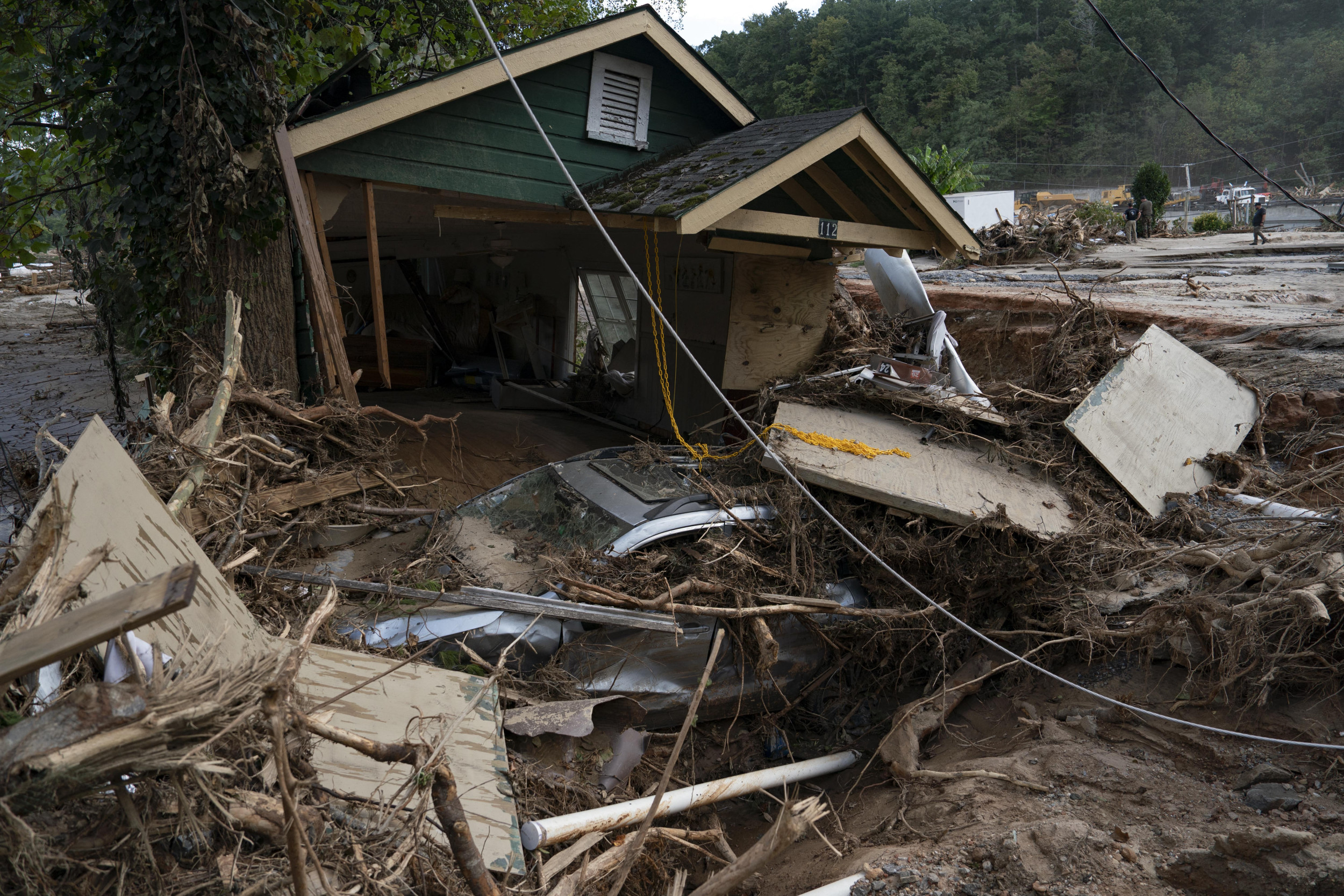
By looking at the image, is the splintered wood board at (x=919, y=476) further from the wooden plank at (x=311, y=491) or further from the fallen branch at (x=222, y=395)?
the fallen branch at (x=222, y=395)

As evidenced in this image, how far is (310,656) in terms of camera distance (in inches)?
145

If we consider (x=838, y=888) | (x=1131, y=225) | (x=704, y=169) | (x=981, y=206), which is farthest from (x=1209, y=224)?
(x=838, y=888)

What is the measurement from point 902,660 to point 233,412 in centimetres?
462

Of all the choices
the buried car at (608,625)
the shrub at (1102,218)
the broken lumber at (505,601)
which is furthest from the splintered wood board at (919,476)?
the shrub at (1102,218)

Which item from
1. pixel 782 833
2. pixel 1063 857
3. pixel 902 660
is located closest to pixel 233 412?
pixel 782 833

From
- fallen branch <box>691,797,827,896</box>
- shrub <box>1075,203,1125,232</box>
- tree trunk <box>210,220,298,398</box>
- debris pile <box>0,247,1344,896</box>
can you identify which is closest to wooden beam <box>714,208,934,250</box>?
debris pile <box>0,247,1344,896</box>

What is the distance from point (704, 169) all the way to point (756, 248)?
1769mm

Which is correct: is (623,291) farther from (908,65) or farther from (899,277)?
(908,65)

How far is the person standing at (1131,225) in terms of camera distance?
21.3 meters

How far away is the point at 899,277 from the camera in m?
8.86

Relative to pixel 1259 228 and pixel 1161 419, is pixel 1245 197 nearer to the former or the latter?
pixel 1259 228

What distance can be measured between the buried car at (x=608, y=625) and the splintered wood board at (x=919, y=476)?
60cm

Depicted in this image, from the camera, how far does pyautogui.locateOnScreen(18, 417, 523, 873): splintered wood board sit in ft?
9.96

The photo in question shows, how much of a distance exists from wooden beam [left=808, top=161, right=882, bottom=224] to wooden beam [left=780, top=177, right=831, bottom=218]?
0.59 ft
